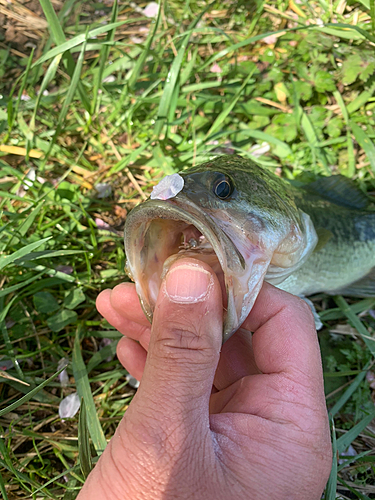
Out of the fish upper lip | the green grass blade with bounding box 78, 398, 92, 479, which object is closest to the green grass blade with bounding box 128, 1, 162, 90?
the fish upper lip

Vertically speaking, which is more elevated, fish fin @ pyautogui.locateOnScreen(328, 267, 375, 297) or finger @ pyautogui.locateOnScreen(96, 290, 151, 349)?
finger @ pyautogui.locateOnScreen(96, 290, 151, 349)

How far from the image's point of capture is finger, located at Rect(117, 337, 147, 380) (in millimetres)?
2609

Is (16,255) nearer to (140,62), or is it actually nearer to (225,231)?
(225,231)

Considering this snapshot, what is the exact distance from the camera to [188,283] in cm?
162

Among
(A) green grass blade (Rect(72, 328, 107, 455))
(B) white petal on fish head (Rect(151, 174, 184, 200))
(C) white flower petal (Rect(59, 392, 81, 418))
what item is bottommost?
(C) white flower petal (Rect(59, 392, 81, 418))

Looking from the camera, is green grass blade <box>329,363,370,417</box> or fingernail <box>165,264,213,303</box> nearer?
fingernail <box>165,264,213,303</box>

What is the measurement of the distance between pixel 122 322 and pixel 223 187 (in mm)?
1267

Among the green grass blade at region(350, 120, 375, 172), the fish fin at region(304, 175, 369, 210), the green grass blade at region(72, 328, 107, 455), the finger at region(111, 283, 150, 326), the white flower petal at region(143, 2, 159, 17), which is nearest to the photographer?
the finger at region(111, 283, 150, 326)

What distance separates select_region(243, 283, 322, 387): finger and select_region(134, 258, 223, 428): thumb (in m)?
0.34

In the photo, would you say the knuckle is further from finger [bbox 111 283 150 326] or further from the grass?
the grass

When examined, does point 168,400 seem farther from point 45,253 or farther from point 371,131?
point 371,131

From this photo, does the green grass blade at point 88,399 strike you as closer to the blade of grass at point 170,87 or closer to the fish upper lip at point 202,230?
the fish upper lip at point 202,230

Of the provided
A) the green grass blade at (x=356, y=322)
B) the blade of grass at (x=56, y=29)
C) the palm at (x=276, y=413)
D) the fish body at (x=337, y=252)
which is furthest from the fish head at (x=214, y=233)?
the blade of grass at (x=56, y=29)

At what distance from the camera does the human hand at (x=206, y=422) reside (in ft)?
4.82
